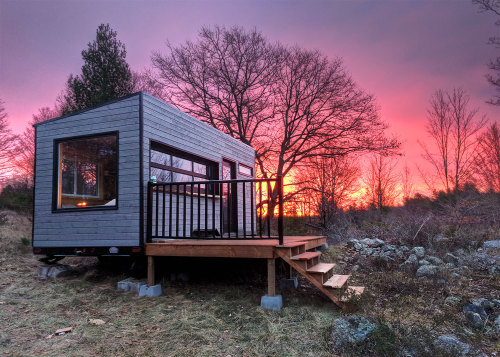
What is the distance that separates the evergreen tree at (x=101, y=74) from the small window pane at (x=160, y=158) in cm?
918

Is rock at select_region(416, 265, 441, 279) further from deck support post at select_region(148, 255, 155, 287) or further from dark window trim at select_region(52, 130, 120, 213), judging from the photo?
dark window trim at select_region(52, 130, 120, 213)

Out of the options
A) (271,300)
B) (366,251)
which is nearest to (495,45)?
(366,251)

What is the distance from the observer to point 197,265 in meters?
6.14

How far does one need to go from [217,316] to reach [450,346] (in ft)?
7.66

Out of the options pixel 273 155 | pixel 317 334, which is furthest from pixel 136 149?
pixel 273 155

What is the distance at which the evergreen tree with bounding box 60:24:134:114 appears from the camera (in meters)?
13.9

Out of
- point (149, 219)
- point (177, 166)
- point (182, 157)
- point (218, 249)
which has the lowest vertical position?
point (218, 249)

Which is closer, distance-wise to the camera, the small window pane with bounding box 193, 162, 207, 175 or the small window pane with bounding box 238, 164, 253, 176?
→ the small window pane with bounding box 193, 162, 207, 175

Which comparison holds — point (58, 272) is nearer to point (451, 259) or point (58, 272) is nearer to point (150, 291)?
point (150, 291)

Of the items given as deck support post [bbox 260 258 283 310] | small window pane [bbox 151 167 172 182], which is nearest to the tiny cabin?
small window pane [bbox 151 167 172 182]

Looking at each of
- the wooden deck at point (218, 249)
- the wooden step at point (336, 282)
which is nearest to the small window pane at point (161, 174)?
the wooden deck at point (218, 249)

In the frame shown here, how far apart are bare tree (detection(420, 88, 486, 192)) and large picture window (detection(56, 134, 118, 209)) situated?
558 inches

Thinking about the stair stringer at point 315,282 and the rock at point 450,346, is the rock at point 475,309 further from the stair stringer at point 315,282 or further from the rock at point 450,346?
the stair stringer at point 315,282

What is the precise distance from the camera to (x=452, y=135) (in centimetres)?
1584
